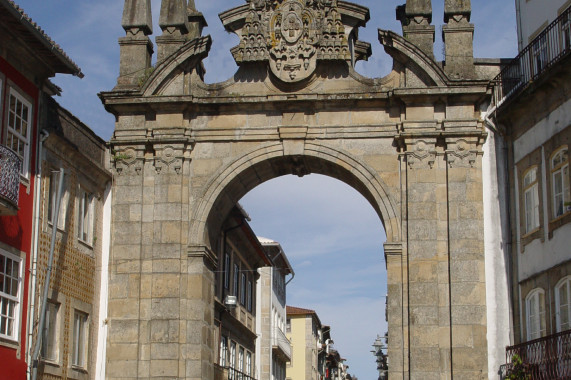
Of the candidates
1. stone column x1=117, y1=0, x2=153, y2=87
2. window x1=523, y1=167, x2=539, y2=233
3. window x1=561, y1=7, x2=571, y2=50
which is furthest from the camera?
stone column x1=117, y1=0, x2=153, y2=87

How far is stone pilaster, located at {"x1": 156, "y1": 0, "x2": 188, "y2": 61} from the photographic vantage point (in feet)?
73.0

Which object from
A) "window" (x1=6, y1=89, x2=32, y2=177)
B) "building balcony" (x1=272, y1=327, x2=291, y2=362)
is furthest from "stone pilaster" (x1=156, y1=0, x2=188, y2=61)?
"building balcony" (x1=272, y1=327, x2=291, y2=362)

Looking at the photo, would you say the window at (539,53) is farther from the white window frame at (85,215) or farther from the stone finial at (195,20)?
the white window frame at (85,215)

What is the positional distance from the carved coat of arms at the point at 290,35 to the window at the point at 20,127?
5.53 metres

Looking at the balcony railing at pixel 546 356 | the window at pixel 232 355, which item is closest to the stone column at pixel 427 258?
the balcony railing at pixel 546 356

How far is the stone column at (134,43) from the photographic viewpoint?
72.8 feet

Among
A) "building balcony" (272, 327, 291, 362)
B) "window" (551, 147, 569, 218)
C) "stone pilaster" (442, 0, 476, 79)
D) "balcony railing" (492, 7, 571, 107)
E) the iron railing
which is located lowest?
the iron railing

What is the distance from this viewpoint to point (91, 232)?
21328 millimetres

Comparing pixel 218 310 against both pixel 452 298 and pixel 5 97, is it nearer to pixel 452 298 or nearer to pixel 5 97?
pixel 452 298

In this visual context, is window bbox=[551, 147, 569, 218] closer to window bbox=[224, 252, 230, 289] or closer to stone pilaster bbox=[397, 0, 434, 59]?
stone pilaster bbox=[397, 0, 434, 59]

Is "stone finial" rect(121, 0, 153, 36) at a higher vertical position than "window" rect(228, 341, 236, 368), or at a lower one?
higher

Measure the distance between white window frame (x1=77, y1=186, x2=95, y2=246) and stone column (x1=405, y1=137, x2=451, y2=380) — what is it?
281 inches

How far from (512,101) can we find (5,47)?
34.3 feet

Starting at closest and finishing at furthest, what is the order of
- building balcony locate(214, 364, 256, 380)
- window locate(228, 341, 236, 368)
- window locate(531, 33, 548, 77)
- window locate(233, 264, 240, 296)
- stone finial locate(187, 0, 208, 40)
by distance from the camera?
window locate(531, 33, 548, 77)
stone finial locate(187, 0, 208, 40)
building balcony locate(214, 364, 256, 380)
window locate(228, 341, 236, 368)
window locate(233, 264, 240, 296)
